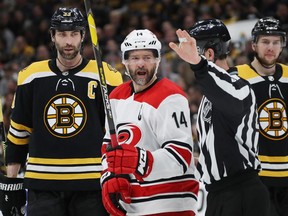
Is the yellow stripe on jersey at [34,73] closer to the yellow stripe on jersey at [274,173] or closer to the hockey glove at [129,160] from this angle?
the hockey glove at [129,160]

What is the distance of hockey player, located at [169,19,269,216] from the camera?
4055mm

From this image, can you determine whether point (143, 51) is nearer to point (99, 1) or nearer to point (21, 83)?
point (21, 83)

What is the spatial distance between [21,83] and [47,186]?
2.36ft

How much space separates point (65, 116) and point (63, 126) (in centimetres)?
7

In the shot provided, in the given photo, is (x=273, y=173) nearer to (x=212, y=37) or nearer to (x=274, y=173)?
(x=274, y=173)

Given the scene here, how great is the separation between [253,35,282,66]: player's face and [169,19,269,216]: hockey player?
1.25 m

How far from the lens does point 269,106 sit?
5465 millimetres

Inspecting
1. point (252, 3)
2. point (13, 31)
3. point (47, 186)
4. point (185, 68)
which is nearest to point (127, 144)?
point (47, 186)

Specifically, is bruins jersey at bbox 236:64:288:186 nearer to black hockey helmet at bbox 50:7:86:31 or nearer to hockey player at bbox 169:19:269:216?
hockey player at bbox 169:19:269:216

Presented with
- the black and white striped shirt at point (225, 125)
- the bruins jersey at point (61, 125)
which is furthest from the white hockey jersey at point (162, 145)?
the bruins jersey at point (61, 125)

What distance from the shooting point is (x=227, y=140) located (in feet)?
13.8

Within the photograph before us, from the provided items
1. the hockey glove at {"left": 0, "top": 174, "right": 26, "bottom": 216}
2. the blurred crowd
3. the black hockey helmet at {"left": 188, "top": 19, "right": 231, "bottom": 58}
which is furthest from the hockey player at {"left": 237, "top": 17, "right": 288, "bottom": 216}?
the blurred crowd

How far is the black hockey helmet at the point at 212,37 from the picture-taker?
→ 449 centimetres

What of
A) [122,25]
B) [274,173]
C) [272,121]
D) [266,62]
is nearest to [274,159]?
[274,173]
